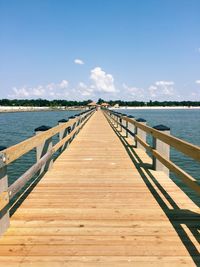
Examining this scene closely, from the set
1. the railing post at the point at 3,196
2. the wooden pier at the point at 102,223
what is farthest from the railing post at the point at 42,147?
the railing post at the point at 3,196

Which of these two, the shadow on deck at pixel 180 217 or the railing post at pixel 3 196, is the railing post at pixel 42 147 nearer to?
the shadow on deck at pixel 180 217

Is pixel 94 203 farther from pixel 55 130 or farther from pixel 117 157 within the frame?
pixel 117 157

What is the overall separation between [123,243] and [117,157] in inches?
239

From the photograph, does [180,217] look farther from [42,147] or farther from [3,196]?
[42,147]

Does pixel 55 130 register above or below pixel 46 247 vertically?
above

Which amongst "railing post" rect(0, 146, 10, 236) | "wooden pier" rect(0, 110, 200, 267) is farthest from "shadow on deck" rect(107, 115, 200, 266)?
"railing post" rect(0, 146, 10, 236)

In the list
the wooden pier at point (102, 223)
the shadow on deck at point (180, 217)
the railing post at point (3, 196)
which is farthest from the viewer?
the railing post at point (3, 196)

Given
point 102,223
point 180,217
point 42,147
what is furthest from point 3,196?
point 42,147

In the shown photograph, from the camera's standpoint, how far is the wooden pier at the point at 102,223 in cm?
346

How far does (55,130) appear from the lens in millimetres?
7652

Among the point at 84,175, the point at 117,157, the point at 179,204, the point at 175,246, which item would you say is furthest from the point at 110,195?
the point at 117,157

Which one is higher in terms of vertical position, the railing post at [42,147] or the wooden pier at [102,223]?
the railing post at [42,147]

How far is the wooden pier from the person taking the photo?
3.46 meters

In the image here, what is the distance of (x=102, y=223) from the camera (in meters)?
4.36
